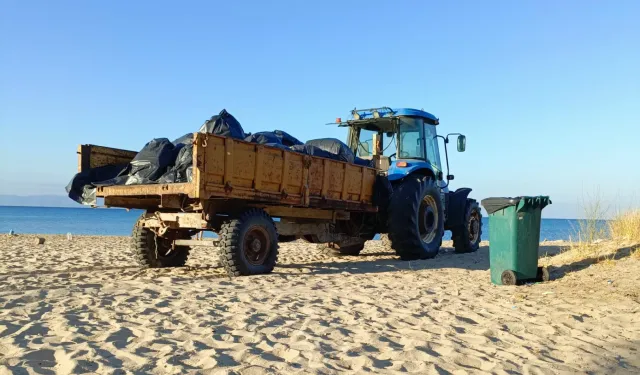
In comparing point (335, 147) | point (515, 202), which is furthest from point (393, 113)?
point (515, 202)

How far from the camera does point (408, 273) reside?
849 centimetres

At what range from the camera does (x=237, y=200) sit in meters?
7.55

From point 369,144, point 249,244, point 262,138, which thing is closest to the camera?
point 249,244

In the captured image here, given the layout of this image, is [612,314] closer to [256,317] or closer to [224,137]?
[256,317]

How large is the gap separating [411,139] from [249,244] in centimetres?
492

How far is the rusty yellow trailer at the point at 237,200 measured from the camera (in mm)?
6906

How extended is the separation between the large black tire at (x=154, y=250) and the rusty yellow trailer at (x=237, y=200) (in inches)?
0.6

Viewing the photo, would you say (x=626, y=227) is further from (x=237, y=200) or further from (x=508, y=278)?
(x=237, y=200)

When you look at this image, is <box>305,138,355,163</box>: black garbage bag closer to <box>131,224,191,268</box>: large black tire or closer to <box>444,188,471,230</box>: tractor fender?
<box>131,224,191,268</box>: large black tire

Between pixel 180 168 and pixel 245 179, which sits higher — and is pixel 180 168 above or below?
above

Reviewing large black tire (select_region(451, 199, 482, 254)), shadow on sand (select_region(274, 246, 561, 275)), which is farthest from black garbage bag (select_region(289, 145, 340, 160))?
large black tire (select_region(451, 199, 482, 254))

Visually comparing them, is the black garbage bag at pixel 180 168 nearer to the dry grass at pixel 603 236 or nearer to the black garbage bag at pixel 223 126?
the black garbage bag at pixel 223 126

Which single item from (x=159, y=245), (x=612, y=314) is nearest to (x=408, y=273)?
(x=612, y=314)

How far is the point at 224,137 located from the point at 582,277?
521 cm
